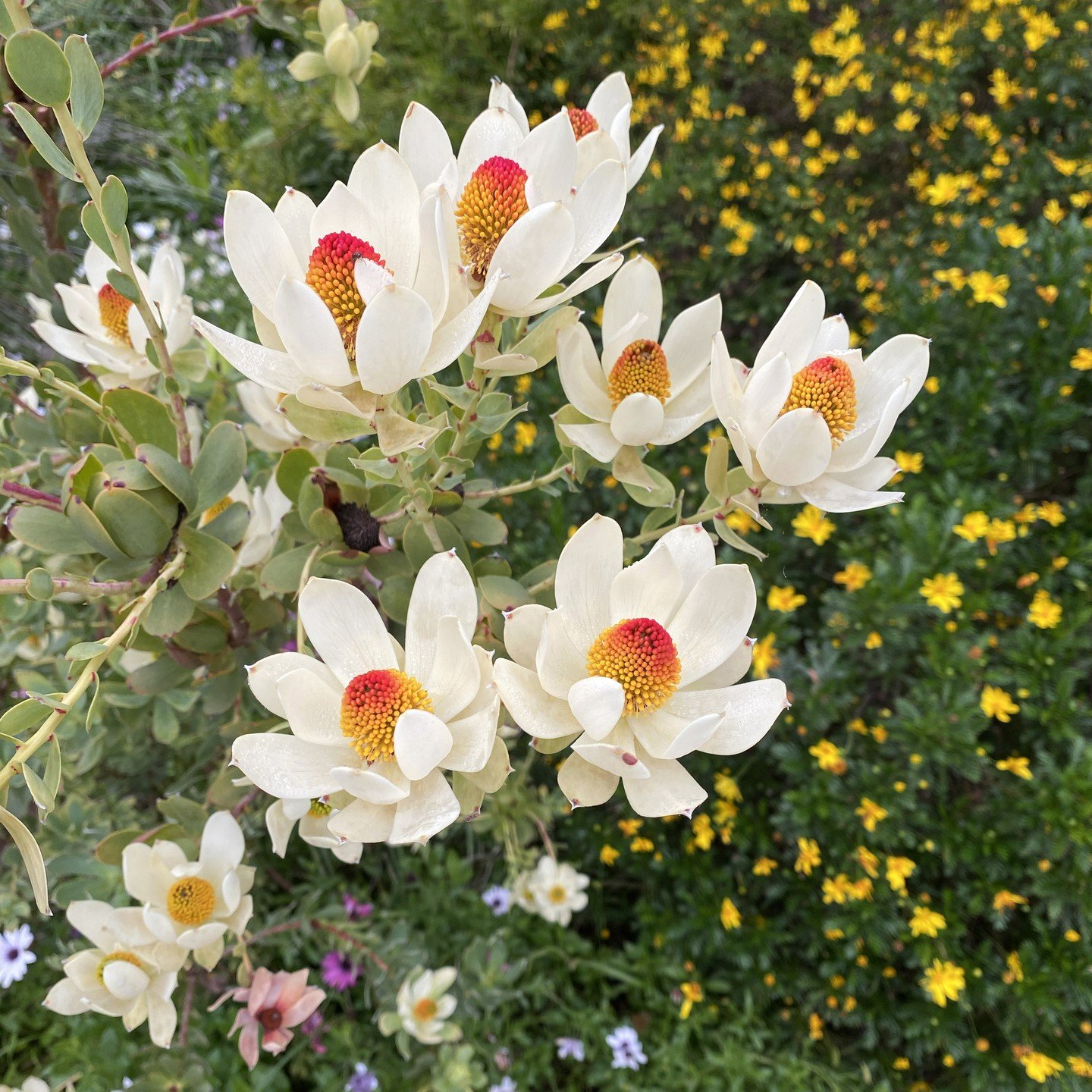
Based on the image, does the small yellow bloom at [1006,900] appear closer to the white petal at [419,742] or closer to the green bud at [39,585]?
the white petal at [419,742]

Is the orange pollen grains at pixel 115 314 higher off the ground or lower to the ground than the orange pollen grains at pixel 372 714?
higher

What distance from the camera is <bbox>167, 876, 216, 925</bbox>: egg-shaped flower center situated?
2.01ft

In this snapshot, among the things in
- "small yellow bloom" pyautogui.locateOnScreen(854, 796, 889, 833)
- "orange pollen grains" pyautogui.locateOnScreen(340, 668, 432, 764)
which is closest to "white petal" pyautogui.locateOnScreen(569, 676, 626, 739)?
"orange pollen grains" pyautogui.locateOnScreen(340, 668, 432, 764)

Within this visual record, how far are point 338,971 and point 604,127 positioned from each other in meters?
1.20

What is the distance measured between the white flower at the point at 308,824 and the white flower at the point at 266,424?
0.32m

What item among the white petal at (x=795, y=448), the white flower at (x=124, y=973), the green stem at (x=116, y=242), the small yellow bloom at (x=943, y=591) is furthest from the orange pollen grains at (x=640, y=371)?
the small yellow bloom at (x=943, y=591)

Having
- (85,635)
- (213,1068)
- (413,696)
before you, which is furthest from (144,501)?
(213,1068)

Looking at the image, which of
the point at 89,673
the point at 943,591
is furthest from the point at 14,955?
the point at 943,591

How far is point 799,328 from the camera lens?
0.50 meters

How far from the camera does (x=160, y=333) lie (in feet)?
1.63

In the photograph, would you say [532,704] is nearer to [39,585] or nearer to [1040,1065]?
[39,585]

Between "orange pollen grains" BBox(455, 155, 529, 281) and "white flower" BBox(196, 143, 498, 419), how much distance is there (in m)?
0.03

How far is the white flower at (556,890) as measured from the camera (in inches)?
46.4

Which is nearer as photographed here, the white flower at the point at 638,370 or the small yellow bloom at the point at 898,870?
the white flower at the point at 638,370
